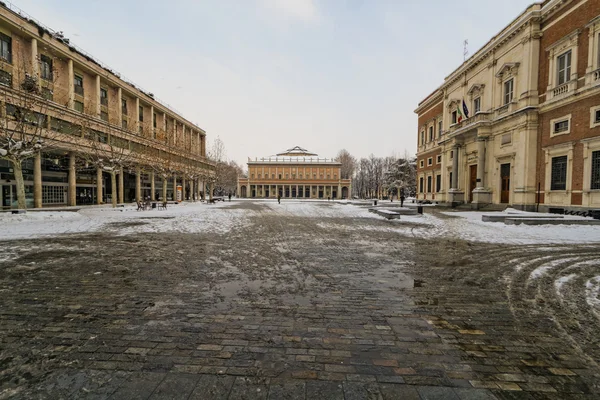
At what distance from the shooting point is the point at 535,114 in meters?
21.4

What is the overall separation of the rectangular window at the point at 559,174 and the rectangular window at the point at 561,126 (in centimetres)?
187

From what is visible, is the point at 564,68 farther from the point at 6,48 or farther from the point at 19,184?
the point at 6,48

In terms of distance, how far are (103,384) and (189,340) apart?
87 centimetres

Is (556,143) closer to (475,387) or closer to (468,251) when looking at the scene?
(468,251)

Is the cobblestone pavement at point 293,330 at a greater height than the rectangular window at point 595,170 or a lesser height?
lesser

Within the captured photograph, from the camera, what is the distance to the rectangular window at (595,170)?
1728 cm

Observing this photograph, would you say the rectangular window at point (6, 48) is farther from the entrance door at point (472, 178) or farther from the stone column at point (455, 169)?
the entrance door at point (472, 178)

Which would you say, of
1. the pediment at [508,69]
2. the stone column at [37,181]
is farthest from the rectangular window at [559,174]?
the stone column at [37,181]

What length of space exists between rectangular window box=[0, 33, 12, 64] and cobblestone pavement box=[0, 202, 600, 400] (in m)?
30.6

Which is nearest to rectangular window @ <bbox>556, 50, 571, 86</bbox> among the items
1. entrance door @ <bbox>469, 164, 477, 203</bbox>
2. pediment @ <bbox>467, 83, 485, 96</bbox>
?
pediment @ <bbox>467, 83, 485, 96</bbox>

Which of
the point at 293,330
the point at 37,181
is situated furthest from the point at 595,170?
the point at 37,181

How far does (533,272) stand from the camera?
6023 mm

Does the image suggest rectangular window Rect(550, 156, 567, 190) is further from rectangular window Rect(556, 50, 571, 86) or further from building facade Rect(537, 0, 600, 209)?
rectangular window Rect(556, 50, 571, 86)

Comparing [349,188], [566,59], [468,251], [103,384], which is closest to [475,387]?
[103,384]
